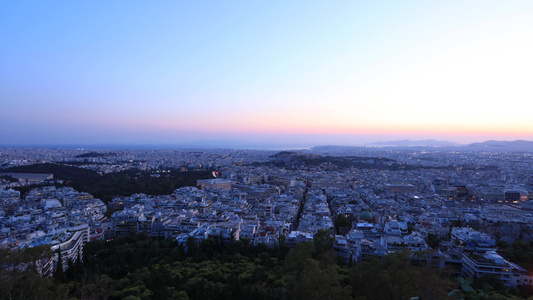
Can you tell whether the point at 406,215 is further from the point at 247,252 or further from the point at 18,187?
the point at 18,187

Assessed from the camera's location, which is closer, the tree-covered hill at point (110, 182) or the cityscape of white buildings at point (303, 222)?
the cityscape of white buildings at point (303, 222)

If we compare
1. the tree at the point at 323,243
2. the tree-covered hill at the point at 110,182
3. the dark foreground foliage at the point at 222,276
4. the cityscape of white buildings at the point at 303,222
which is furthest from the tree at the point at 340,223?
the tree-covered hill at the point at 110,182

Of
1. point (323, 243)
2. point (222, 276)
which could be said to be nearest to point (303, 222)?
point (323, 243)

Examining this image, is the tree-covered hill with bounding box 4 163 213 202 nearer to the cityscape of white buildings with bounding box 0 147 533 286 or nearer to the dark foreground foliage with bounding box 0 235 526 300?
the cityscape of white buildings with bounding box 0 147 533 286

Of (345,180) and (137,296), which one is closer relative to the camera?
(137,296)

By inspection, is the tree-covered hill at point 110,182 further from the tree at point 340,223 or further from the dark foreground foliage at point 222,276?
the tree at point 340,223

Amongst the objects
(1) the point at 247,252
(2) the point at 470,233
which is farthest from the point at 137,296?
(2) the point at 470,233

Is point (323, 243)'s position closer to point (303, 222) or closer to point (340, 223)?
point (303, 222)

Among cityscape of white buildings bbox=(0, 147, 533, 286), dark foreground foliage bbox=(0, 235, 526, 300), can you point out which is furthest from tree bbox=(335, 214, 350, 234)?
dark foreground foliage bbox=(0, 235, 526, 300)

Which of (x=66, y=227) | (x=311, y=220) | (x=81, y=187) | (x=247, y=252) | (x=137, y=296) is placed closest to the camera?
(x=137, y=296)
